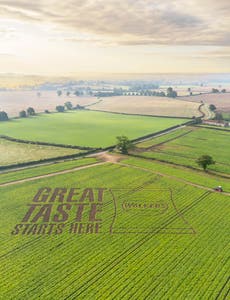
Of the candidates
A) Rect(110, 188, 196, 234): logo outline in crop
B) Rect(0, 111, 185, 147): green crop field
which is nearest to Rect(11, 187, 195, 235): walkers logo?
Rect(110, 188, 196, 234): logo outline in crop

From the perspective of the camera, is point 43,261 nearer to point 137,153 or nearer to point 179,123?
point 137,153

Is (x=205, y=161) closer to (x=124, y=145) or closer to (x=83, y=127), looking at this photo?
(x=124, y=145)

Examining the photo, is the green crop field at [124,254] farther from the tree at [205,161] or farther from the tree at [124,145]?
the tree at [124,145]

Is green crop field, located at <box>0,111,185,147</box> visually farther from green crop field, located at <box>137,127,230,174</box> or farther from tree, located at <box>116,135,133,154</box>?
green crop field, located at <box>137,127,230,174</box>

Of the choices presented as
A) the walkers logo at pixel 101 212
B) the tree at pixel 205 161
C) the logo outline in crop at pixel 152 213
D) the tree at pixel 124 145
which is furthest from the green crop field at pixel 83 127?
the logo outline in crop at pixel 152 213

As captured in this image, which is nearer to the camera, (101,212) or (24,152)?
(101,212)

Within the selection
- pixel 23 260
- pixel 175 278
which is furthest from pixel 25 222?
pixel 175 278

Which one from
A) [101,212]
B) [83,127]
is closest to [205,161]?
[101,212]
